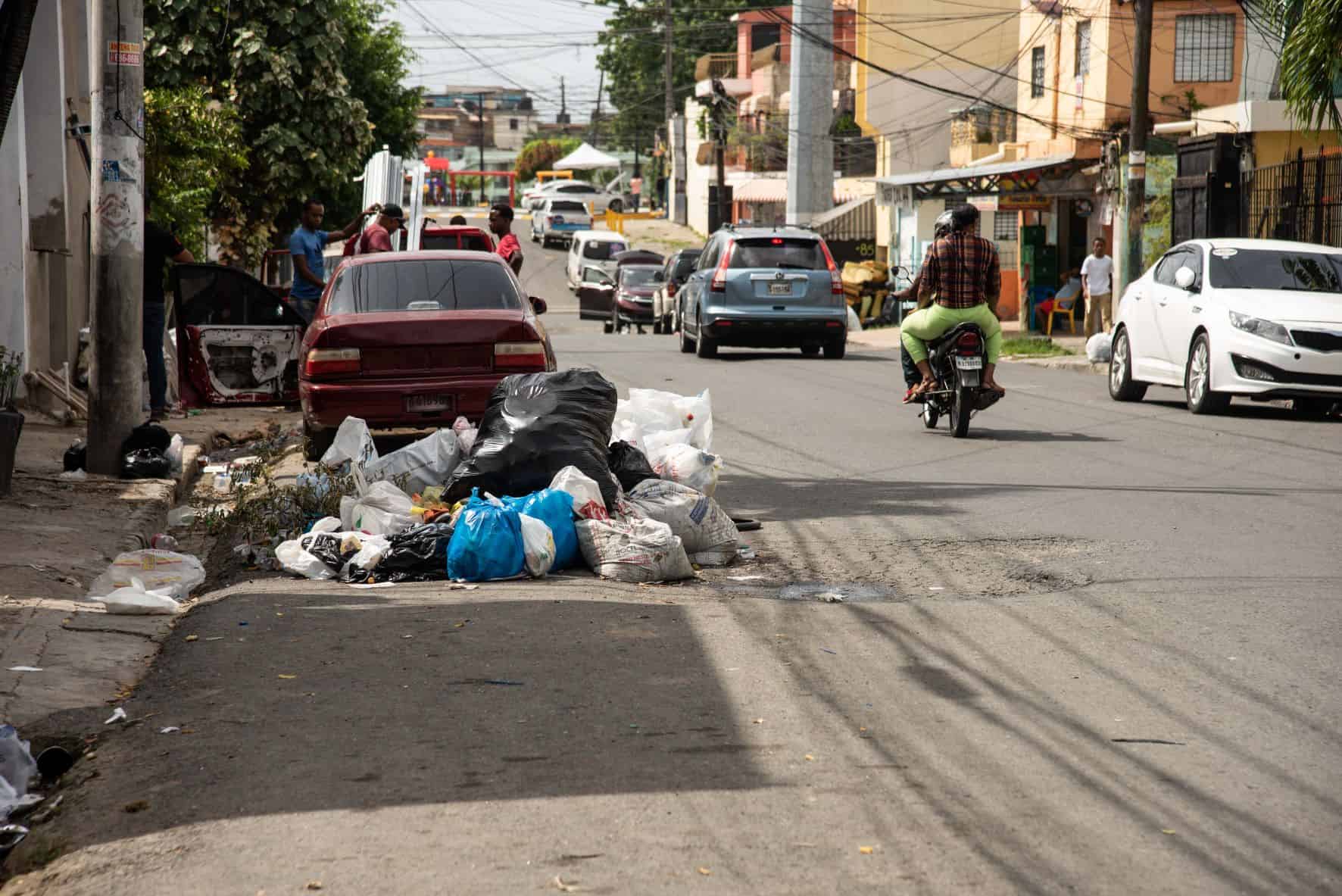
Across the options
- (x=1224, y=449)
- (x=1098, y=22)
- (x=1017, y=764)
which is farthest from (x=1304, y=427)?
(x=1098, y=22)

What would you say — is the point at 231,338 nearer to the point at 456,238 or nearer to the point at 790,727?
the point at 456,238

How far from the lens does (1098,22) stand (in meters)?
34.0

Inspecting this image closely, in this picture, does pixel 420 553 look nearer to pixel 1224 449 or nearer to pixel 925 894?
pixel 925 894

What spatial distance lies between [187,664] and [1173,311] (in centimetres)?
1204

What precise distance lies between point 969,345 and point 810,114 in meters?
35.3

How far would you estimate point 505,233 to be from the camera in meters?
18.0

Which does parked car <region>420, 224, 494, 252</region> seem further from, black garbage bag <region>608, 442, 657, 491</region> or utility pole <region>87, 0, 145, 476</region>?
black garbage bag <region>608, 442, 657, 491</region>

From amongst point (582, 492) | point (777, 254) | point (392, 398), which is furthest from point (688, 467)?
point (777, 254)

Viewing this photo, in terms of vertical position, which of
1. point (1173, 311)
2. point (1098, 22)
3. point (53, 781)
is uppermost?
point (1098, 22)

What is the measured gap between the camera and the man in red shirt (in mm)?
17281

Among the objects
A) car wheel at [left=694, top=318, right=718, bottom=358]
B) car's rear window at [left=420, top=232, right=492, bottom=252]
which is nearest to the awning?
car wheel at [left=694, top=318, right=718, bottom=358]

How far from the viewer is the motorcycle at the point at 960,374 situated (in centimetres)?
Answer: 1271

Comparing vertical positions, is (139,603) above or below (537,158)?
below

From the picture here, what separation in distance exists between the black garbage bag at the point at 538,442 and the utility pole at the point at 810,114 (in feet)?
125
